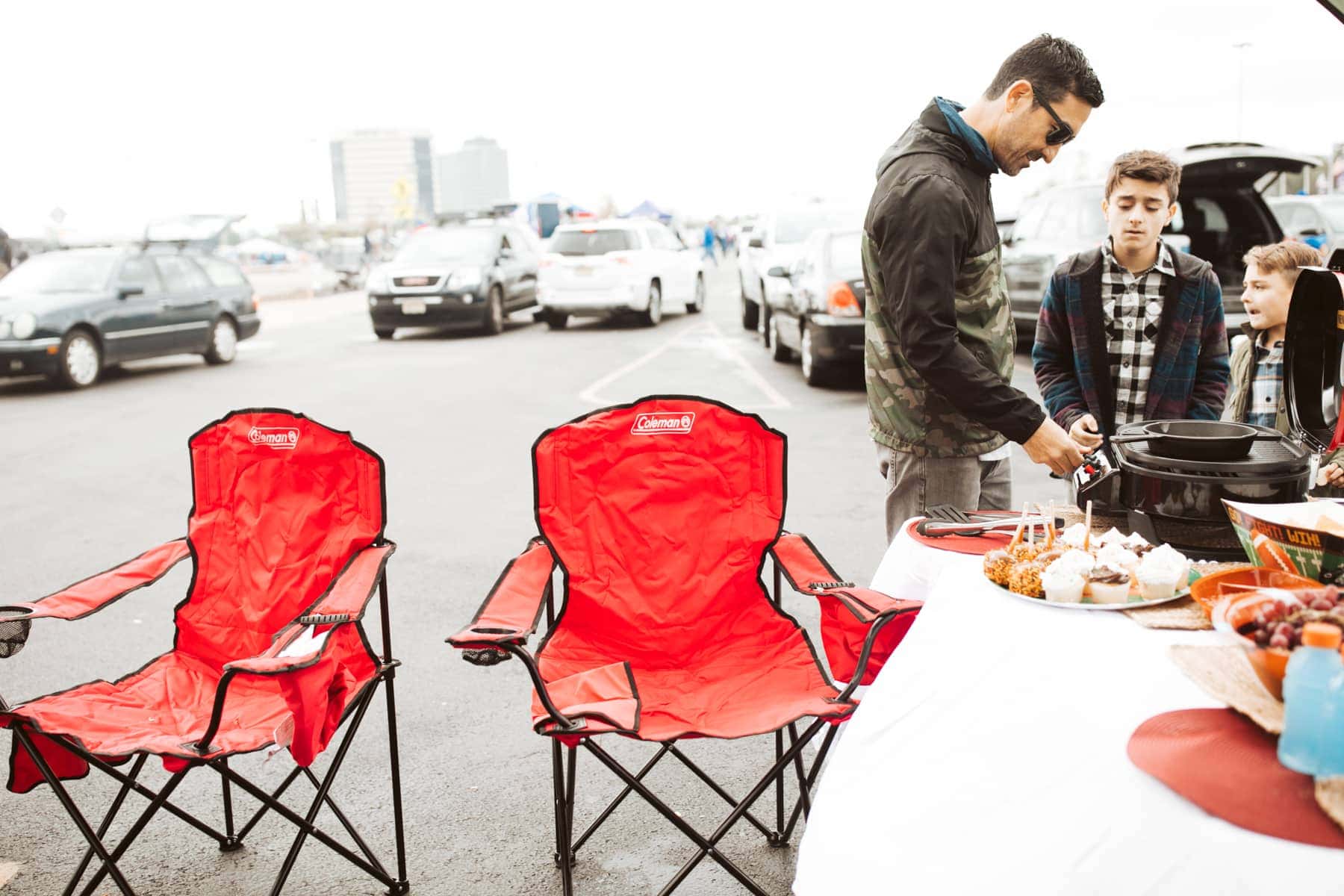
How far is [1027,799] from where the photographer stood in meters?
1.51

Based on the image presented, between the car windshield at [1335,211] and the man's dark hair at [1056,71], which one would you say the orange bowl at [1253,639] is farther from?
the car windshield at [1335,211]

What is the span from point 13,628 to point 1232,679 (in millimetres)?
2737

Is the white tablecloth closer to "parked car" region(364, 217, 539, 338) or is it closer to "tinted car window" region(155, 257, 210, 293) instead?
"tinted car window" region(155, 257, 210, 293)

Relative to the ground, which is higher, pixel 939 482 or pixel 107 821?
pixel 939 482

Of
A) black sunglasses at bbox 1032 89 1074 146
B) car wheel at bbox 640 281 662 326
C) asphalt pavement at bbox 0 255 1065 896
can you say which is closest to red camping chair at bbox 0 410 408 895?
asphalt pavement at bbox 0 255 1065 896

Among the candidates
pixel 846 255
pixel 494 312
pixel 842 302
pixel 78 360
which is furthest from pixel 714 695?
pixel 494 312

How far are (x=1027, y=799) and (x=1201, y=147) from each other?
860 cm

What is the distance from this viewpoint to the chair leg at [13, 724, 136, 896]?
7.86 feet

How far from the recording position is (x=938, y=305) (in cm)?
258

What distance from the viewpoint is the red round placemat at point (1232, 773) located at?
1283 millimetres

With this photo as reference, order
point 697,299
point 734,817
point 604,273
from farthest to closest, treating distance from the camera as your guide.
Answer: point 697,299 → point 604,273 → point 734,817

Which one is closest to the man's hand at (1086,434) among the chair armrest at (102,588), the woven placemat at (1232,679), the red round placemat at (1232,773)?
the woven placemat at (1232,679)

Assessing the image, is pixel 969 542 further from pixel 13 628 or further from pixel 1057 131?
pixel 13 628

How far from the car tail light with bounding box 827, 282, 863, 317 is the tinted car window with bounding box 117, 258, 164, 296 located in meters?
8.19
